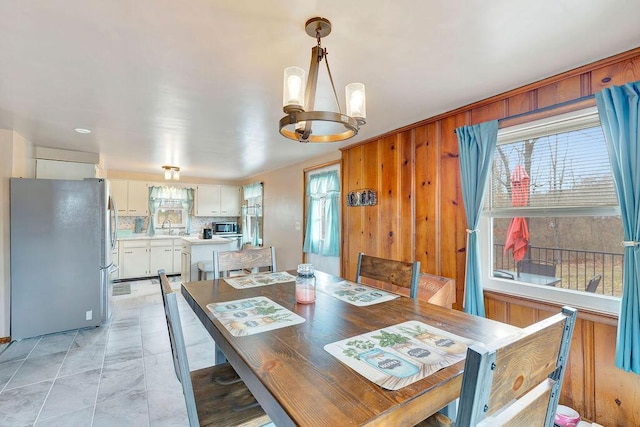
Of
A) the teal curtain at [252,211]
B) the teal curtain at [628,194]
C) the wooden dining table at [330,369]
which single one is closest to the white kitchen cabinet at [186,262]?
the teal curtain at [252,211]

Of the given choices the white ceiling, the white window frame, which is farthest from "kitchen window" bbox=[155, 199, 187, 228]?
the white ceiling

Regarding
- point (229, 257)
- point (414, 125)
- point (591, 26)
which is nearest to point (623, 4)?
point (591, 26)

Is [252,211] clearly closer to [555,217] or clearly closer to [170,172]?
[170,172]

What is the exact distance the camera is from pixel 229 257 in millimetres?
2242

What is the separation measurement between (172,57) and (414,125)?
2.09m

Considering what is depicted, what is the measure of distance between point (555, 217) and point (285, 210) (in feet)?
12.8

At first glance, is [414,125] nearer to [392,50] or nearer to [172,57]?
[392,50]

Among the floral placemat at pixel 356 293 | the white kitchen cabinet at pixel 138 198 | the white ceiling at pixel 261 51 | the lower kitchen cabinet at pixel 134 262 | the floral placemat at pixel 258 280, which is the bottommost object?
the lower kitchen cabinet at pixel 134 262

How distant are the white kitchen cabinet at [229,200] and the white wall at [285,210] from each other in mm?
1413

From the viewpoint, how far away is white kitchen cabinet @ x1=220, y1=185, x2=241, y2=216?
692cm

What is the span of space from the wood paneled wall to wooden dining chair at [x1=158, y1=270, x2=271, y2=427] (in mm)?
1905

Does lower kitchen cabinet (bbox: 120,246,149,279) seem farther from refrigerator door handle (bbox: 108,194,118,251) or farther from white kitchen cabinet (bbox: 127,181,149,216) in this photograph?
refrigerator door handle (bbox: 108,194,118,251)

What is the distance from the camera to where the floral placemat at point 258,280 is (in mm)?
1897

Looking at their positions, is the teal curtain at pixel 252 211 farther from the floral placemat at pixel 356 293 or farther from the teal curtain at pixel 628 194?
the teal curtain at pixel 628 194
